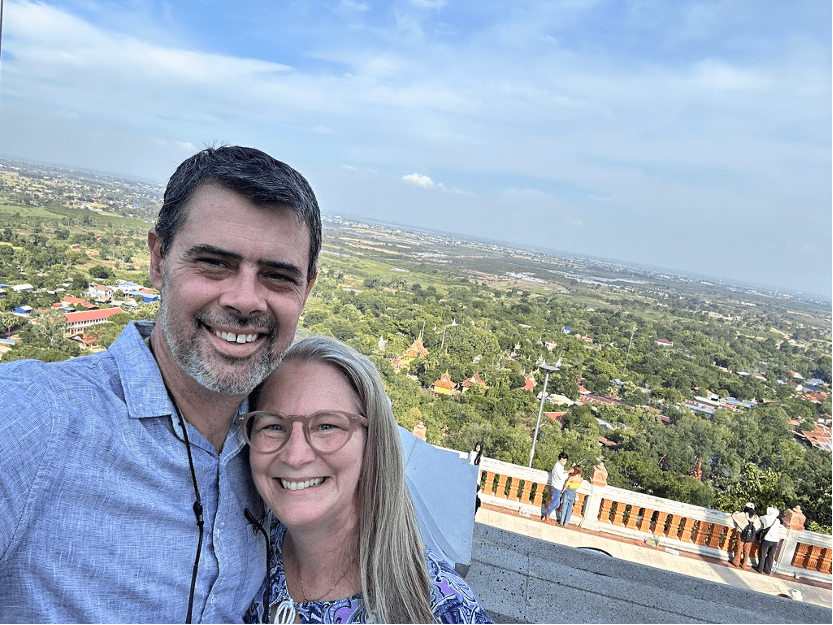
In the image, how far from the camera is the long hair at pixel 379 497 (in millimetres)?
1171

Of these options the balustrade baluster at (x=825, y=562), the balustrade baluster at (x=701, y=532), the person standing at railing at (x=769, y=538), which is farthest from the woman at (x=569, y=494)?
the balustrade baluster at (x=825, y=562)

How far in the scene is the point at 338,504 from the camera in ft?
3.86

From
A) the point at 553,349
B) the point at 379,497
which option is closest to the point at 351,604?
the point at 379,497

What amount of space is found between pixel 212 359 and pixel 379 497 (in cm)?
52

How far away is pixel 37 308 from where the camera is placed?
10328 mm

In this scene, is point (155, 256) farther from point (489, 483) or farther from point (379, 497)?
point (489, 483)

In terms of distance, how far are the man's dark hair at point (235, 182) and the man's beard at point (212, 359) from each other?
177 millimetres

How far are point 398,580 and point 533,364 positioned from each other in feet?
101

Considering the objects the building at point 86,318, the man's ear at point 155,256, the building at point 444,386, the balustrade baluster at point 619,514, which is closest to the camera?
the man's ear at point 155,256

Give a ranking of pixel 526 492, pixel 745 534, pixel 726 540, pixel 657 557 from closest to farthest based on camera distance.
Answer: pixel 657 557 < pixel 745 534 < pixel 726 540 < pixel 526 492

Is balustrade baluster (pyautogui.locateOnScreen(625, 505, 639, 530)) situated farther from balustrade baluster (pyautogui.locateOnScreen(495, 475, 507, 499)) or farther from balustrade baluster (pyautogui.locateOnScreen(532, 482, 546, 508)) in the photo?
balustrade baluster (pyautogui.locateOnScreen(495, 475, 507, 499))

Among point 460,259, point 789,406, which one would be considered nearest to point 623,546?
point 789,406

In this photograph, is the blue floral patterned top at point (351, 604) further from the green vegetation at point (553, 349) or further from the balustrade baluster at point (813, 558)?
the balustrade baluster at point (813, 558)

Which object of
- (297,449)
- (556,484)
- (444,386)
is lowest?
(444,386)
